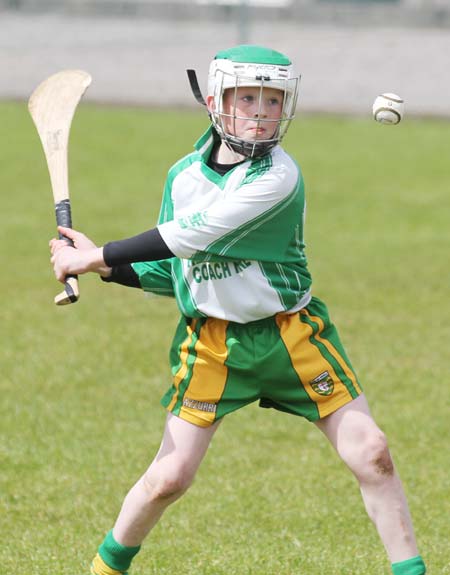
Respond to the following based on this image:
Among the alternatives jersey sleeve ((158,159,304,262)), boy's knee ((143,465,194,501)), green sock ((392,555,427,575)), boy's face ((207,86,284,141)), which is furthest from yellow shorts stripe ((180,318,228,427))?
green sock ((392,555,427,575))

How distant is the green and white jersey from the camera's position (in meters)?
3.79

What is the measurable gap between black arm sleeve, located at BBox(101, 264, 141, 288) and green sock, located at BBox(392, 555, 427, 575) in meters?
1.28

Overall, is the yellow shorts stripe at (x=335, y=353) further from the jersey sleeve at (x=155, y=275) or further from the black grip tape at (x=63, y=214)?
the black grip tape at (x=63, y=214)

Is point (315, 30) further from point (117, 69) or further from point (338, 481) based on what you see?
point (338, 481)

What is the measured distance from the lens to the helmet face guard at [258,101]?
151 inches

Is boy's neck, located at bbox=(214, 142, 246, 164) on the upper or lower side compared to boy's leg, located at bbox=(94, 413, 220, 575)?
upper

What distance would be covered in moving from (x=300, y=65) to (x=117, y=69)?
3.31m

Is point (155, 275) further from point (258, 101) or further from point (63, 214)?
point (258, 101)

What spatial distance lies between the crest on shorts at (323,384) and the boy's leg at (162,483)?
13.9 inches

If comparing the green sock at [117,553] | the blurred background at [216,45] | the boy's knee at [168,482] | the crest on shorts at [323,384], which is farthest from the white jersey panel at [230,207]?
the blurred background at [216,45]

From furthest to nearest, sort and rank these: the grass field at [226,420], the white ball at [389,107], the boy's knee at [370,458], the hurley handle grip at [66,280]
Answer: the grass field at [226,420], the white ball at [389,107], the boy's knee at [370,458], the hurley handle grip at [66,280]

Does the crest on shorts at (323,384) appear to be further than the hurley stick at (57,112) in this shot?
No

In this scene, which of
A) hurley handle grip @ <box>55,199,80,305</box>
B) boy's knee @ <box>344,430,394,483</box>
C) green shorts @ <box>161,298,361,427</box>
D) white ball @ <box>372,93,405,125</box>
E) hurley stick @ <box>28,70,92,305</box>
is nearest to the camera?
hurley handle grip @ <box>55,199,80,305</box>

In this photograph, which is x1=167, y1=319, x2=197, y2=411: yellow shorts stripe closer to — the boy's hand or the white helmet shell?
the boy's hand
